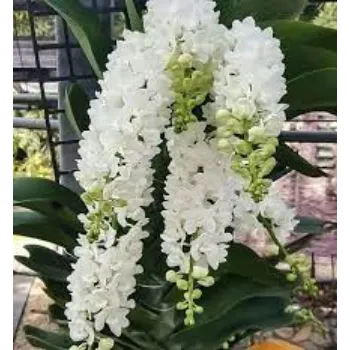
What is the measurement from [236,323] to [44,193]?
0.90ft

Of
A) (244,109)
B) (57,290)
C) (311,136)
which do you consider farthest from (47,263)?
(311,136)

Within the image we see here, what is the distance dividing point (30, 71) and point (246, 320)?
1.75 feet

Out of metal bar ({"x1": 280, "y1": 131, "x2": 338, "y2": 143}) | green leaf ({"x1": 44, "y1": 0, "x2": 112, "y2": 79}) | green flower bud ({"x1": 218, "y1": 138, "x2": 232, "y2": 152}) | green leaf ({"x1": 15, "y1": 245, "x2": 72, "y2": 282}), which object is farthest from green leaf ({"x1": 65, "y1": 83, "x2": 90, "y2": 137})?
metal bar ({"x1": 280, "y1": 131, "x2": 338, "y2": 143})

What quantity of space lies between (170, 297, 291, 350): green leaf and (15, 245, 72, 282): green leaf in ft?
0.55

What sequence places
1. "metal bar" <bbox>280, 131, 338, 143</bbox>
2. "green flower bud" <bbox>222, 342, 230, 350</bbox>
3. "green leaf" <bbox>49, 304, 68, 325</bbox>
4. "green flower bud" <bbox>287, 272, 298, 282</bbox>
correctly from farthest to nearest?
"metal bar" <bbox>280, 131, 338, 143</bbox>, "green leaf" <bbox>49, 304, 68, 325</bbox>, "green flower bud" <bbox>222, 342, 230, 350</bbox>, "green flower bud" <bbox>287, 272, 298, 282</bbox>

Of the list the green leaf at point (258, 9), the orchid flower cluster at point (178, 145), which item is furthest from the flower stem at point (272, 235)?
the green leaf at point (258, 9)

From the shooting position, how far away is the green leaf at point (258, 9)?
2.66 ft

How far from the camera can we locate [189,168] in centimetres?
73

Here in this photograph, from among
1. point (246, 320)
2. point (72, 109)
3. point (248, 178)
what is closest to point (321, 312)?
point (246, 320)

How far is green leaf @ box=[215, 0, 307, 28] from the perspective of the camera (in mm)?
812

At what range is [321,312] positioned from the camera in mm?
1756

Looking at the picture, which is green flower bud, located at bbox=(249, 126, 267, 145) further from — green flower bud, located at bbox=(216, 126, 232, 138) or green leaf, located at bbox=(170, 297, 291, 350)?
green leaf, located at bbox=(170, 297, 291, 350)

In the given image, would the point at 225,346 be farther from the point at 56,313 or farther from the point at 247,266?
the point at 56,313
